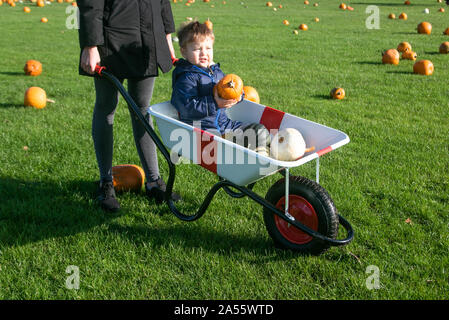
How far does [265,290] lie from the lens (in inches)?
104

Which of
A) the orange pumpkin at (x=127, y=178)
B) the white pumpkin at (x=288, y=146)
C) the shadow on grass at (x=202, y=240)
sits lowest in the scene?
the shadow on grass at (x=202, y=240)

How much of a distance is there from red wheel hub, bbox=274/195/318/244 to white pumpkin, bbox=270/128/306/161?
297mm

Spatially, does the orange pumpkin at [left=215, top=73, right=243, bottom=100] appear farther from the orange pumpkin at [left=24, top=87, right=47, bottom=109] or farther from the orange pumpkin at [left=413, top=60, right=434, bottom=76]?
the orange pumpkin at [left=413, top=60, right=434, bottom=76]

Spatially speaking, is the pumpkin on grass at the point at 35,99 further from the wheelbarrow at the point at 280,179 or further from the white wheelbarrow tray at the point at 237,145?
the white wheelbarrow tray at the point at 237,145

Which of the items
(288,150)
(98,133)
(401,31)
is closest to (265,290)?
(288,150)

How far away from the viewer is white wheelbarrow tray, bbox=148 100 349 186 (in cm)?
258

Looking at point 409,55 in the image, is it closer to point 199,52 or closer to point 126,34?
point 199,52

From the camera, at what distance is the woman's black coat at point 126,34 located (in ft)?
10.1

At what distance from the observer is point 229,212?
3551 millimetres

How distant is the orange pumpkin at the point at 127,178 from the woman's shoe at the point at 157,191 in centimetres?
12

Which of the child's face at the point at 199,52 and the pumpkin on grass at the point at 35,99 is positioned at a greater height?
→ the child's face at the point at 199,52

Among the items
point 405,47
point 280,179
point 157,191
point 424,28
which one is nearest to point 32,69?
point 157,191

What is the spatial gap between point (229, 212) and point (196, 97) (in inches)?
38.0

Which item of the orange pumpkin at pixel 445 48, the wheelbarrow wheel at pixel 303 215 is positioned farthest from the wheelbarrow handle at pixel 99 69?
the orange pumpkin at pixel 445 48
